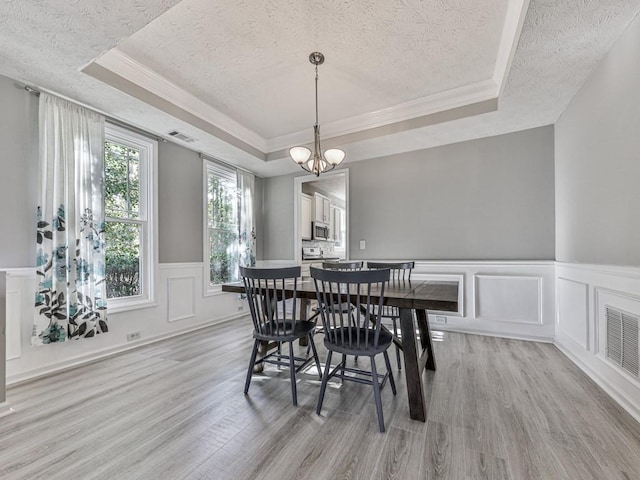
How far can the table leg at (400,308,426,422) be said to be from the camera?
5.69 ft

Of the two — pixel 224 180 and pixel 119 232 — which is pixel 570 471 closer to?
pixel 119 232

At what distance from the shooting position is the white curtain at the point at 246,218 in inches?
179

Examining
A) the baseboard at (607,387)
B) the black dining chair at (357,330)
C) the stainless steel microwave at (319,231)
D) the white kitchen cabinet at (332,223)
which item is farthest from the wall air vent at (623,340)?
the white kitchen cabinet at (332,223)

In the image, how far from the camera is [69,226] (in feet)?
8.51

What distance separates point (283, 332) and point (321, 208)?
4.60m

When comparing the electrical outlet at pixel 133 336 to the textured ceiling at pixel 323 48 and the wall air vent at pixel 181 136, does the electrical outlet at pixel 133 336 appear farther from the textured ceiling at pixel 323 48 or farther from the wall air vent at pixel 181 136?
the textured ceiling at pixel 323 48

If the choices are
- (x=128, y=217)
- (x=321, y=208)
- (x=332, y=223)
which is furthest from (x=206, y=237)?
(x=332, y=223)

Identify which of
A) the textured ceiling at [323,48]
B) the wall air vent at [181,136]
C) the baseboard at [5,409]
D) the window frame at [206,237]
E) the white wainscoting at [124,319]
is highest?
the textured ceiling at [323,48]

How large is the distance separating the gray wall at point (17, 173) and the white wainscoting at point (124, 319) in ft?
0.60

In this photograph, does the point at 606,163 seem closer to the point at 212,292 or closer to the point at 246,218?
the point at 246,218

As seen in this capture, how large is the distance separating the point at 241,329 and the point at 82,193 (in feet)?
7.67

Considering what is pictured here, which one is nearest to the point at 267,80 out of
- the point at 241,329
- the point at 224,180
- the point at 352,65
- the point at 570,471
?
the point at 352,65

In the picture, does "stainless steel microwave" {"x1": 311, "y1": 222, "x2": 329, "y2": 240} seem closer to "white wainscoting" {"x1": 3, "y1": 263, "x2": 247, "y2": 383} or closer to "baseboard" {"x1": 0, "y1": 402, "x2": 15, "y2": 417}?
"white wainscoting" {"x1": 3, "y1": 263, "x2": 247, "y2": 383}

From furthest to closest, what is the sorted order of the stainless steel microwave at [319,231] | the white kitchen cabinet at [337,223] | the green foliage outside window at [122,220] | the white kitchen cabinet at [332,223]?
the white kitchen cabinet at [337,223] → the white kitchen cabinet at [332,223] → the stainless steel microwave at [319,231] → the green foliage outside window at [122,220]
